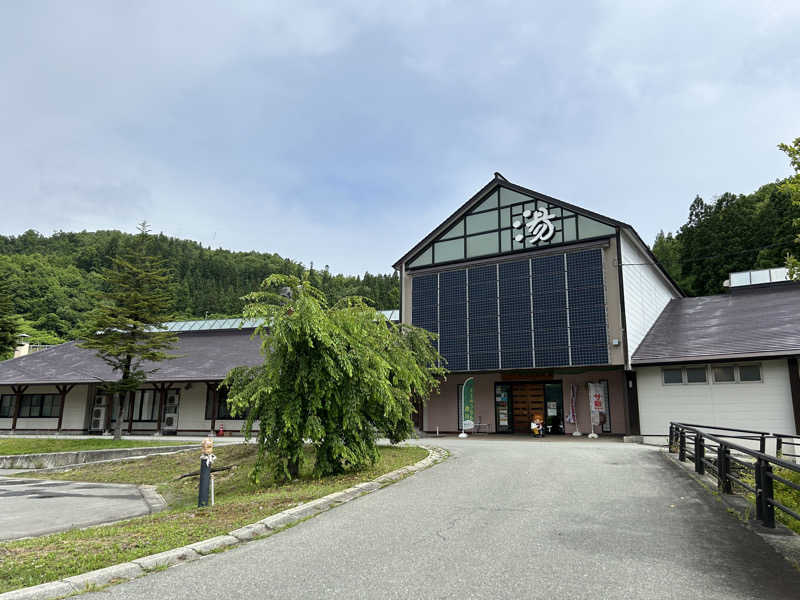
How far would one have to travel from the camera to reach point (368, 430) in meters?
10.7

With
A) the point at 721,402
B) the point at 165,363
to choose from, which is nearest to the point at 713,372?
the point at 721,402

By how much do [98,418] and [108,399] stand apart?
126 centimetres

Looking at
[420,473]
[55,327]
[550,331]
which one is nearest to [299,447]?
[420,473]

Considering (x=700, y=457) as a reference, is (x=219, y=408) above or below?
above

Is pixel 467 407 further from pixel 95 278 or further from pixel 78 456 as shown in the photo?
pixel 95 278

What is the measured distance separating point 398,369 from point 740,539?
24.5 ft

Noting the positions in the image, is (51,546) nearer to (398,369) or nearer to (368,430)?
(368,430)

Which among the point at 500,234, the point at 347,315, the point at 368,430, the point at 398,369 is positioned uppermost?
the point at 500,234

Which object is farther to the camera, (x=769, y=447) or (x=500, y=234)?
(x=500, y=234)

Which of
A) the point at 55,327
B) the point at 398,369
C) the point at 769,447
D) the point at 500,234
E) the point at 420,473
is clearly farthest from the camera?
the point at 55,327

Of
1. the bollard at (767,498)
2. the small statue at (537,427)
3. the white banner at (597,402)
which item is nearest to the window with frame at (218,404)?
the small statue at (537,427)

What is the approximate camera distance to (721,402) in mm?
19281

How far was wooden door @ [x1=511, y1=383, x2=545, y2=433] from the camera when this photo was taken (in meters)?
24.5

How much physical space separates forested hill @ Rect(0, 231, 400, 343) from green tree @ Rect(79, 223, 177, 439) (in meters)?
28.4
